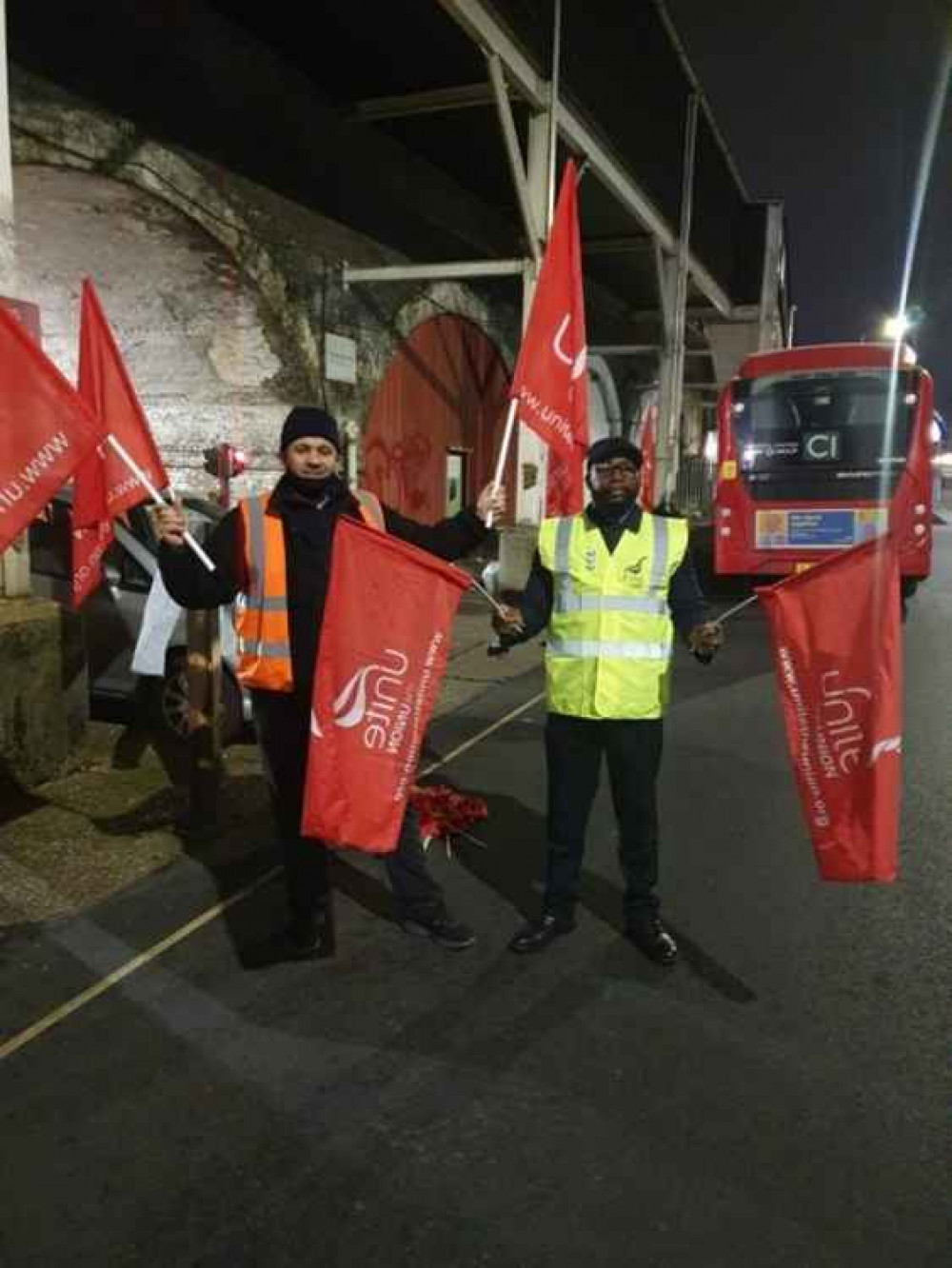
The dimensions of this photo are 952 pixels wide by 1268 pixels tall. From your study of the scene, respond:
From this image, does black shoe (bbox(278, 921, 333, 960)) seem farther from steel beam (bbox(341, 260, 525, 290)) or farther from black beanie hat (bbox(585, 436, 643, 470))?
steel beam (bbox(341, 260, 525, 290))

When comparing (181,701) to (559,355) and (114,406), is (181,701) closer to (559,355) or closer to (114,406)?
(114,406)

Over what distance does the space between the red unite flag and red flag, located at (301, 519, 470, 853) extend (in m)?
1.59

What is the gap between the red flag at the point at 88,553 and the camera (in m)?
A: 5.14

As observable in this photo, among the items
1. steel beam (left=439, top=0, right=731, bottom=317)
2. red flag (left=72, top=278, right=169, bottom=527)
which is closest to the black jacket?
red flag (left=72, top=278, right=169, bottom=527)

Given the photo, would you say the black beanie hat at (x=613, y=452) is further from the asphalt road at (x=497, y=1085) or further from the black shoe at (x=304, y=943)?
the black shoe at (x=304, y=943)

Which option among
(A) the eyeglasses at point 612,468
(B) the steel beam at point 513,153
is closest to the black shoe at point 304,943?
(A) the eyeglasses at point 612,468

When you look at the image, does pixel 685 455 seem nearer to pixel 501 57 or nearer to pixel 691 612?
pixel 501 57

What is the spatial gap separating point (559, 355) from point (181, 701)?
341cm

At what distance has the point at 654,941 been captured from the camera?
148 inches

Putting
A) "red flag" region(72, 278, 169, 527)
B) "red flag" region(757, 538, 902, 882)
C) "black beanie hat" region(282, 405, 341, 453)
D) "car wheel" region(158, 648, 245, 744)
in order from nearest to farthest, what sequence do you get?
"red flag" region(757, 538, 902, 882), "black beanie hat" region(282, 405, 341, 453), "red flag" region(72, 278, 169, 527), "car wheel" region(158, 648, 245, 744)

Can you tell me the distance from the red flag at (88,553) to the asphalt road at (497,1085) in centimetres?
174

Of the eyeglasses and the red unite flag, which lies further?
the red unite flag

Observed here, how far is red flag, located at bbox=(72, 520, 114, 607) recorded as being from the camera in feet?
16.9

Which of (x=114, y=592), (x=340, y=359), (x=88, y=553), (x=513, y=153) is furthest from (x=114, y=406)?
(x=340, y=359)
